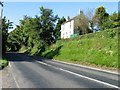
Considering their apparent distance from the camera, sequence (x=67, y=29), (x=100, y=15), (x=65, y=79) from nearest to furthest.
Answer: (x=65, y=79) → (x=100, y=15) → (x=67, y=29)

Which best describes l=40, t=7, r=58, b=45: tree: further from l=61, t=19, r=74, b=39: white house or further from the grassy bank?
the grassy bank

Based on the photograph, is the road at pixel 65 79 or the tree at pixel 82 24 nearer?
the road at pixel 65 79

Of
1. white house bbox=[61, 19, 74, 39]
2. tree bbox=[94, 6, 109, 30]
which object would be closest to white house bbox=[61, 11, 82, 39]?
white house bbox=[61, 19, 74, 39]

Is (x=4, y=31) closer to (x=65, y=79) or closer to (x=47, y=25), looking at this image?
(x=47, y=25)

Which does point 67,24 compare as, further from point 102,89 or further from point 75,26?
point 102,89

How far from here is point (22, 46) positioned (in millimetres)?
125375

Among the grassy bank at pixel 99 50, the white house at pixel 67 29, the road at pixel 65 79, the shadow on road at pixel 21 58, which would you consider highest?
the white house at pixel 67 29

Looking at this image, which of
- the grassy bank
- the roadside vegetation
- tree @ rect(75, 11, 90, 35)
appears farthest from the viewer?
tree @ rect(75, 11, 90, 35)

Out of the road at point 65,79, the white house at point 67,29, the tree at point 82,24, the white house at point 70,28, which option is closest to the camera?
the road at point 65,79

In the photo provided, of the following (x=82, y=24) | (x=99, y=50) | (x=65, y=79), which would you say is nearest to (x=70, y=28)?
(x=82, y=24)

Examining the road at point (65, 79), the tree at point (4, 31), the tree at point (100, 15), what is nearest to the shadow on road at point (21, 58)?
the tree at point (4, 31)

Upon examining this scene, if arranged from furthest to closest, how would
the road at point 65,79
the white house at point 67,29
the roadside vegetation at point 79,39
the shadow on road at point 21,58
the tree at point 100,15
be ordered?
the white house at point 67,29 < the tree at point 100,15 < the shadow on road at point 21,58 < the roadside vegetation at point 79,39 < the road at point 65,79

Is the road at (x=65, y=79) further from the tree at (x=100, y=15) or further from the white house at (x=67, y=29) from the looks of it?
the white house at (x=67, y=29)

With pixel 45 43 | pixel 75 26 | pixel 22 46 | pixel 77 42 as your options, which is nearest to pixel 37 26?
pixel 45 43
